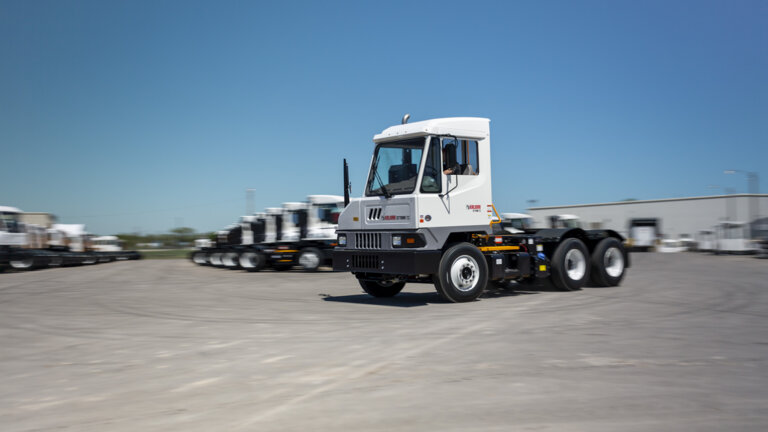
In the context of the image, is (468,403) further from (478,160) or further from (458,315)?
(478,160)

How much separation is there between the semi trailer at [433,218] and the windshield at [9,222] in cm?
2269

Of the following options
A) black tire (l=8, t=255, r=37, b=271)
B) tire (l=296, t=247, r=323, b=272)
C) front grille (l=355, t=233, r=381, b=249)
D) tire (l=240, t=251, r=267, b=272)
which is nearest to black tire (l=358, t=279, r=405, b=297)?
front grille (l=355, t=233, r=381, b=249)

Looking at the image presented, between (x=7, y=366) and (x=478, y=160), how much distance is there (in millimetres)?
7921

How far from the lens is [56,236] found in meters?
34.1

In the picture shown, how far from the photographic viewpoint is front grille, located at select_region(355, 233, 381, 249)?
11141 millimetres

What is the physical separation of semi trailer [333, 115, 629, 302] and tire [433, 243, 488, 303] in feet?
0.06

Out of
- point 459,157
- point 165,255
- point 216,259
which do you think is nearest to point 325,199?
point 216,259

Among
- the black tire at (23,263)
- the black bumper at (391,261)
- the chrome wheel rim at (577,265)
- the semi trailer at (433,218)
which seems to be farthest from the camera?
the black tire at (23,263)

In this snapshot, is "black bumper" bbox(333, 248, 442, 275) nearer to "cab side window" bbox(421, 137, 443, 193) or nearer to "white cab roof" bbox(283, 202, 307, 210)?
"cab side window" bbox(421, 137, 443, 193)

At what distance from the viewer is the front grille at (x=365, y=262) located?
437 inches

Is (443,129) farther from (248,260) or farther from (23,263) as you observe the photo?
(23,263)

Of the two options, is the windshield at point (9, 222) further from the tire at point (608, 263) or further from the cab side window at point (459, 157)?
the tire at point (608, 263)

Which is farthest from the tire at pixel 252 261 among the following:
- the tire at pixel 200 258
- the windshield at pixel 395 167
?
the windshield at pixel 395 167

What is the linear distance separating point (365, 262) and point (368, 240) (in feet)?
1.30
